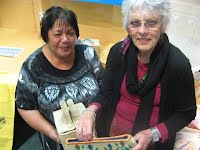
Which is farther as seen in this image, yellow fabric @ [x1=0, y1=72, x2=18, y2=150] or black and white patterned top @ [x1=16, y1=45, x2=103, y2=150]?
yellow fabric @ [x1=0, y1=72, x2=18, y2=150]

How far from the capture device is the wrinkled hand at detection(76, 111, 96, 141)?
3.69 ft

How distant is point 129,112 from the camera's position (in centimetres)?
129

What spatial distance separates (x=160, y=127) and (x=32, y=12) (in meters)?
1.54

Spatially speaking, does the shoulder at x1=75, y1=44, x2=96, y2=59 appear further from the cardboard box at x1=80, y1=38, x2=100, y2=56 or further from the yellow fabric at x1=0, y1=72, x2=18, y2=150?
the yellow fabric at x1=0, y1=72, x2=18, y2=150

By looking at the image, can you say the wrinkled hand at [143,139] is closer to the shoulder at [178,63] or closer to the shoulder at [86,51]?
the shoulder at [178,63]

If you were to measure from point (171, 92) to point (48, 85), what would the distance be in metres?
0.65

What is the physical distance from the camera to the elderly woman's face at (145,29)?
1.07m

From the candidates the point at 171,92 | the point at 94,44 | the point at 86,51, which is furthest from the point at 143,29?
the point at 94,44

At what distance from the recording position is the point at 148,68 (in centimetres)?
119

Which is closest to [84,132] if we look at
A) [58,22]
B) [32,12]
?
[58,22]

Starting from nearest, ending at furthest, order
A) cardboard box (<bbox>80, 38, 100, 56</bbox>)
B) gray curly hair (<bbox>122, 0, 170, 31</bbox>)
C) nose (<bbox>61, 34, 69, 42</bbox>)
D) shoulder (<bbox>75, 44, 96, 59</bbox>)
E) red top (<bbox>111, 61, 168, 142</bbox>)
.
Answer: gray curly hair (<bbox>122, 0, 170, 31</bbox>) < red top (<bbox>111, 61, 168, 142</bbox>) < nose (<bbox>61, 34, 69, 42</bbox>) < shoulder (<bbox>75, 44, 96, 59</bbox>) < cardboard box (<bbox>80, 38, 100, 56</bbox>)

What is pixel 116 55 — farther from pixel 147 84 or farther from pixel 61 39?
pixel 61 39

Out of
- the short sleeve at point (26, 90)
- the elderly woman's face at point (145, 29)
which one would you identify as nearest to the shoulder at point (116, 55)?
the elderly woman's face at point (145, 29)

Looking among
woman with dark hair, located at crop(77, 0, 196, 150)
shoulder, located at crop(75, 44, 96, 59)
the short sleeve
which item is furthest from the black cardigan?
the short sleeve
